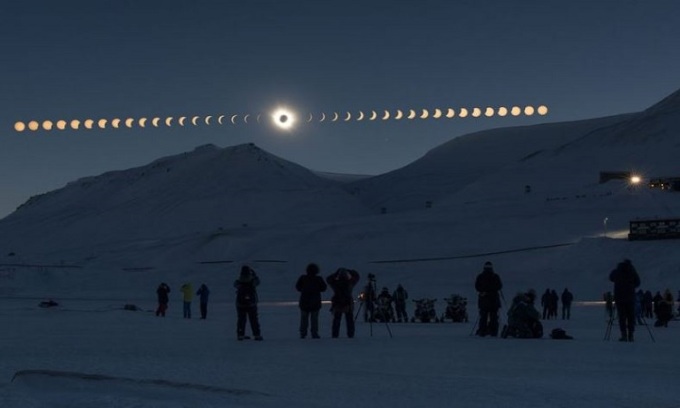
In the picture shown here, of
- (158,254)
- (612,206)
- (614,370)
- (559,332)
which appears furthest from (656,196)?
(614,370)

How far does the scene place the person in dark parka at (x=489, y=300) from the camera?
18.0 meters

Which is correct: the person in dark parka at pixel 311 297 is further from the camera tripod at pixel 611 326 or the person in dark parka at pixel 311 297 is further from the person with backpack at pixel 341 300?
the camera tripod at pixel 611 326

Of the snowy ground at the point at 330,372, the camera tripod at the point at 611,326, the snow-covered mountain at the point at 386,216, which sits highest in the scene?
the snow-covered mountain at the point at 386,216

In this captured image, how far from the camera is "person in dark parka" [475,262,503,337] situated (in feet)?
59.0

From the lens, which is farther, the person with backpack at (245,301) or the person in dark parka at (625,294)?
the person with backpack at (245,301)

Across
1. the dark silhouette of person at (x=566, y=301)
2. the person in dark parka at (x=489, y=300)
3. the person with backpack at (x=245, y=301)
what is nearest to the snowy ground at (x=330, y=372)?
the person with backpack at (x=245, y=301)

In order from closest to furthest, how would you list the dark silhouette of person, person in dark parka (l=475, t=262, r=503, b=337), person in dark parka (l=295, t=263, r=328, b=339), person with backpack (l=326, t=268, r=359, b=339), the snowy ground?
the snowy ground, person in dark parka (l=295, t=263, r=328, b=339), person with backpack (l=326, t=268, r=359, b=339), person in dark parka (l=475, t=262, r=503, b=337), the dark silhouette of person

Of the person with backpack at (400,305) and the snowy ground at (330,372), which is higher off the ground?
the person with backpack at (400,305)

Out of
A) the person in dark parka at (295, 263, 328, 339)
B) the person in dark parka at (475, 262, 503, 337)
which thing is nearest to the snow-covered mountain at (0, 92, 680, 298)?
the person in dark parka at (475, 262, 503, 337)

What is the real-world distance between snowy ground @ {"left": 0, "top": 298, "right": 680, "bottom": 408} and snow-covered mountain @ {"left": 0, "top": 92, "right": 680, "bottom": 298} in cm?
3642

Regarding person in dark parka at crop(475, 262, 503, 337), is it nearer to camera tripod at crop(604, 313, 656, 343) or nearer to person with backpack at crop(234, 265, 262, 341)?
camera tripod at crop(604, 313, 656, 343)

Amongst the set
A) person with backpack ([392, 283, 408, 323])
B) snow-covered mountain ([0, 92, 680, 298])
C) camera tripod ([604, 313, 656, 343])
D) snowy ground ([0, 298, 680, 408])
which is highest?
snow-covered mountain ([0, 92, 680, 298])

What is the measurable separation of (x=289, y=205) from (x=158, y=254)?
184 ft

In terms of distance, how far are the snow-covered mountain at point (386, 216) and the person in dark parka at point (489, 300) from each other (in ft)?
107
